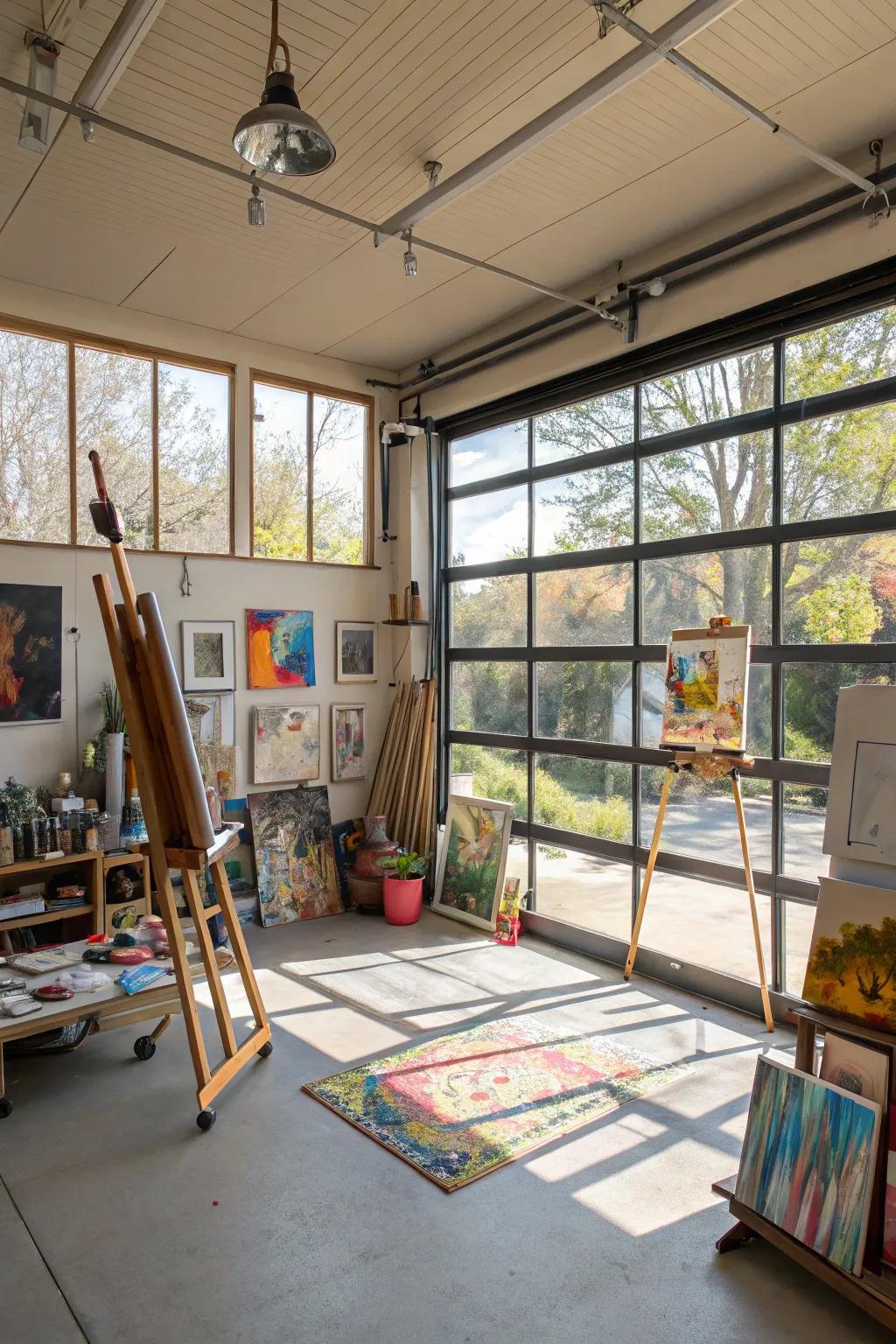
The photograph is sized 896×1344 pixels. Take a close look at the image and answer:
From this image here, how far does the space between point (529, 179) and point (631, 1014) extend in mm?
4132

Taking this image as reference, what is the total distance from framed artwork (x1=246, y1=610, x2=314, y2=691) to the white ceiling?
2087 mm

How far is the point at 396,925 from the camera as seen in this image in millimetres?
5941

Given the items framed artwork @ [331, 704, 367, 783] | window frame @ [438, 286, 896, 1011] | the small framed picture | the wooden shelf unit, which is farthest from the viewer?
framed artwork @ [331, 704, 367, 783]


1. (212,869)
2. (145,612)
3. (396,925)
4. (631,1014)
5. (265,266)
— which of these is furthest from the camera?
(396,925)

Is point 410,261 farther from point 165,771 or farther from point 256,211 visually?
point 165,771

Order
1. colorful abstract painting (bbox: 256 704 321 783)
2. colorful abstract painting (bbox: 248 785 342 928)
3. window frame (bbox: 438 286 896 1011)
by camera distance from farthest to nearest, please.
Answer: colorful abstract painting (bbox: 256 704 321 783) < colorful abstract painting (bbox: 248 785 342 928) < window frame (bbox: 438 286 896 1011)

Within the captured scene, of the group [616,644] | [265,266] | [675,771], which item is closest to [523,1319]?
[675,771]

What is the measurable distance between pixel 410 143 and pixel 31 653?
11.6 feet

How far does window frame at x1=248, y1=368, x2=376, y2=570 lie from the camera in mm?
6121

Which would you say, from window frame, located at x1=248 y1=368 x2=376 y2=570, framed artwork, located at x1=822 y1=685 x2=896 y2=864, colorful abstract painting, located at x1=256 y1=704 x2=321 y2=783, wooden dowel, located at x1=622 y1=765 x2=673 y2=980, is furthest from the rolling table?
window frame, located at x1=248 y1=368 x2=376 y2=570

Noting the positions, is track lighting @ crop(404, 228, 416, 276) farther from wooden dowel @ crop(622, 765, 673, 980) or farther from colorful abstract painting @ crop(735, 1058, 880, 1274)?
colorful abstract painting @ crop(735, 1058, 880, 1274)

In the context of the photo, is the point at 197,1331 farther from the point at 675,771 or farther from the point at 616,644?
the point at 616,644

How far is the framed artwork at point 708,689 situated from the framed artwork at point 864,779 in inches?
45.9

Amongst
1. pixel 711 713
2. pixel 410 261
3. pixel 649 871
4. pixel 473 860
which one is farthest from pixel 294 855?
pixel 410 261
